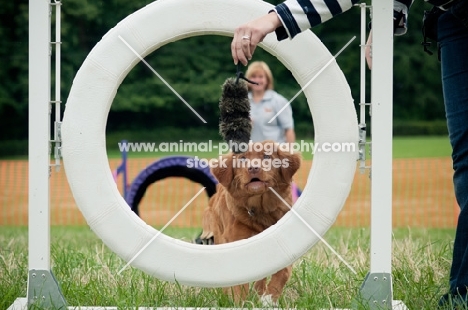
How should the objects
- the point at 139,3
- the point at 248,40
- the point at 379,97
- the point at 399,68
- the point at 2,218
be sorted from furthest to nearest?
the point at 399,68 → the point at 139,3 → the point at 2,218 → the point at 379,97 → the point at 248,40

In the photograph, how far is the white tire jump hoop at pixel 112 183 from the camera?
2.45 metres

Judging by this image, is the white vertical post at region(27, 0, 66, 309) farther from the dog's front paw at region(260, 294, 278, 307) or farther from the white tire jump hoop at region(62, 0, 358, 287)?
the dog's front paw at region(260, 294, 278, 307)

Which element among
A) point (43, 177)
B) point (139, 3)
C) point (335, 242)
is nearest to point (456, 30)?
point (43, 177)

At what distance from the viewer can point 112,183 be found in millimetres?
2475

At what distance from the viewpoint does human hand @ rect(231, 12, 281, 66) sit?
2.19 metres

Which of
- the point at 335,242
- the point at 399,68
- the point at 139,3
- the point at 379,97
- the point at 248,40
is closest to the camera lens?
the point at 248,40

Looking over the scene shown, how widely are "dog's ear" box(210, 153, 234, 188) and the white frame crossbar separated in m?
0.78

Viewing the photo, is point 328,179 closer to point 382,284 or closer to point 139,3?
point 382,284

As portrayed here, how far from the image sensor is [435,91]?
18734 mm

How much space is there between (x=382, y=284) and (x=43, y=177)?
46.7 inches

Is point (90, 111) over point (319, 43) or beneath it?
beneath

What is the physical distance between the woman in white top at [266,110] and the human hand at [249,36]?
2.74m

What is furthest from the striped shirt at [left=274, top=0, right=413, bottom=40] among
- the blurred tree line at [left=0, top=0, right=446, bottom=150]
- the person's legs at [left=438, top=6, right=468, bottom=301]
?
the blurred tree line at [left=0, top=0, right=446, bottom=150]

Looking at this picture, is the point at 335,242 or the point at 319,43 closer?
the point at 319,43
